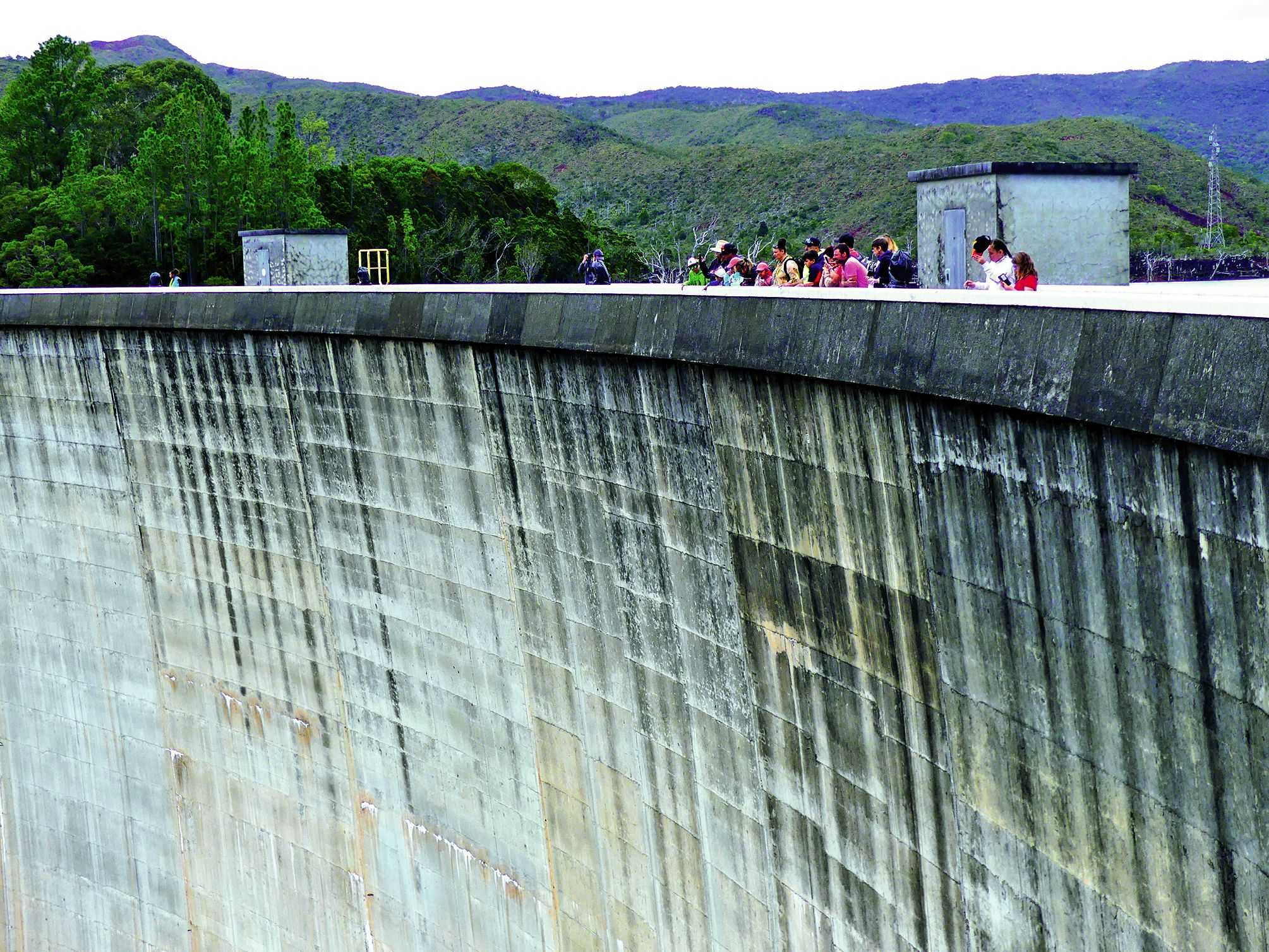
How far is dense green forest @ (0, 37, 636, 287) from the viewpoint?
4809 cm

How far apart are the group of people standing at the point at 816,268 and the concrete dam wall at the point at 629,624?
2132 millimetres

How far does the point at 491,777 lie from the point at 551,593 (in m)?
2.94

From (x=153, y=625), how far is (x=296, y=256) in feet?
21.3

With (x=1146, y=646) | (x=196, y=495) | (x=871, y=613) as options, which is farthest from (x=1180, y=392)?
(x=196, y=495)

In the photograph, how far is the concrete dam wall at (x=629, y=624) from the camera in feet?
20.5

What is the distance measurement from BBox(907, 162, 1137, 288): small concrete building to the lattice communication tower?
281ft

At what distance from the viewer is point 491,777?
15.0m

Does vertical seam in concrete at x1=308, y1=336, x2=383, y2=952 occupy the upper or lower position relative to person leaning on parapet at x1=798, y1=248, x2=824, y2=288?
lower

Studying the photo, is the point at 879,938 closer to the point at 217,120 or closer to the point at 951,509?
the point at 951,509

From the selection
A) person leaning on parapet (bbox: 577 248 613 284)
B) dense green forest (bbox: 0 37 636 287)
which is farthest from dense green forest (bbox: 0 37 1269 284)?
person leaning on parapet (bbox: 577 248 613 284)

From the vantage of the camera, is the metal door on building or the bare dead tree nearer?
the metal door on building

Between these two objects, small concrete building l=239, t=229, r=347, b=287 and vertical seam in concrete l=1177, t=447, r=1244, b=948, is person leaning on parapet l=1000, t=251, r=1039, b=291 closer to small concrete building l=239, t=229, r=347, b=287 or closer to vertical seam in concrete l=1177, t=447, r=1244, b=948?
vertical seam in concrete l=1177, t=447, r=1244, b=948

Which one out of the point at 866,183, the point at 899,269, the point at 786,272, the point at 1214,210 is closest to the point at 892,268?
the point at 899,269

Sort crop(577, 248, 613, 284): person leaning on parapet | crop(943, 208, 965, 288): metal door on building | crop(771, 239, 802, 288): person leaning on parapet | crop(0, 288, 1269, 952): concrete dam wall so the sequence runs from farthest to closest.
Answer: crop(577, 248, 613, 284): person leaning on parapet < crop(771, 239, 802, 288): person leaning on parapet < crop(943, 208, 965, 288): metal door on building < crop(0, 288, 1269, 952): concrete dam wall
